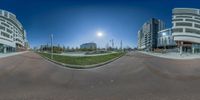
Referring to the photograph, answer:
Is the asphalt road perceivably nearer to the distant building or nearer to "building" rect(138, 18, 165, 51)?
"building" rect(138, 18, 165, 51)

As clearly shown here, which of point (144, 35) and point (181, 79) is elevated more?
point (144, 35)

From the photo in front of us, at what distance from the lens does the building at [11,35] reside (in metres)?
2.97

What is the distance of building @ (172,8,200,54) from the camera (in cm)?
284

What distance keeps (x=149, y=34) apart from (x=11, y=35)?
8.14ft

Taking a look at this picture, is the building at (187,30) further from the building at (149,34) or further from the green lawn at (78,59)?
the green lawn at (78,59)

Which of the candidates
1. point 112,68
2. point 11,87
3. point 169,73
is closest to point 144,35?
point 112,68

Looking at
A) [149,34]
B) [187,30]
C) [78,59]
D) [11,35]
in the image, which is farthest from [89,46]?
[187,30]

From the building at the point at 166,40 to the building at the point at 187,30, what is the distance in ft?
0.21

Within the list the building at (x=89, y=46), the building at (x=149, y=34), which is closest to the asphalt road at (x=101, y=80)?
the building at (x=149, y=34)

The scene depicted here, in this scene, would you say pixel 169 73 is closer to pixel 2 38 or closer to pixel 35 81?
pixel 35 81

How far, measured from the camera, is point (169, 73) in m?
4.30

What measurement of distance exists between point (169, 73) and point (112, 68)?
4.88 ft

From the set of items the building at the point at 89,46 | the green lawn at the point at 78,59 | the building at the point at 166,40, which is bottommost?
the green lawn at the point at 78,59

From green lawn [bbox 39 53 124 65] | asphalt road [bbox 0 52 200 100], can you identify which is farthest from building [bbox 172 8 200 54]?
green lawn [bbox 39 53 124 65]
